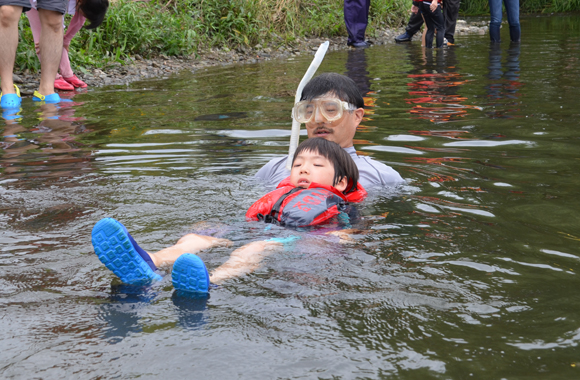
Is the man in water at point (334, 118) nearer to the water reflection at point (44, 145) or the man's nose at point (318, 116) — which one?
the man's nose at point (318, 116)

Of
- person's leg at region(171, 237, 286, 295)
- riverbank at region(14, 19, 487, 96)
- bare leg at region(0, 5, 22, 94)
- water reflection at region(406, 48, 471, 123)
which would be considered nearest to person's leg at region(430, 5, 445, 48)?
water reflection at region(406, 48, 471, 123)

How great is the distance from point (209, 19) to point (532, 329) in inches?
486

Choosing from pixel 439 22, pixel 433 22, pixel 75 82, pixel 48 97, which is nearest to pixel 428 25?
pixel 433 22

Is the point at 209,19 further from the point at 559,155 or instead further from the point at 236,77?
the point at 559,155

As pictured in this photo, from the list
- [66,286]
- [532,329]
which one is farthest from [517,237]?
[66,286]

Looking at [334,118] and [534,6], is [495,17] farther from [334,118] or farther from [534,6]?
[534,6]

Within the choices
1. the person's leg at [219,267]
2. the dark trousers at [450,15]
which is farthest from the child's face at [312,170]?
the dark trousers at [450,15]

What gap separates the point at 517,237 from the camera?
3043 mm

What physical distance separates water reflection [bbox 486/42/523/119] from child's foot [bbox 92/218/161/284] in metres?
4.69

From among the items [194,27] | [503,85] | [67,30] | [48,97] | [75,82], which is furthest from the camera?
[194,27]

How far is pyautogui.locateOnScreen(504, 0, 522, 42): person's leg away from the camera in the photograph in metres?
12.8

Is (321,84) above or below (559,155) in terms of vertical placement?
above

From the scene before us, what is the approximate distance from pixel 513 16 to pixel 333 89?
1036 cm

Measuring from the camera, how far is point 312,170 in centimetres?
361
